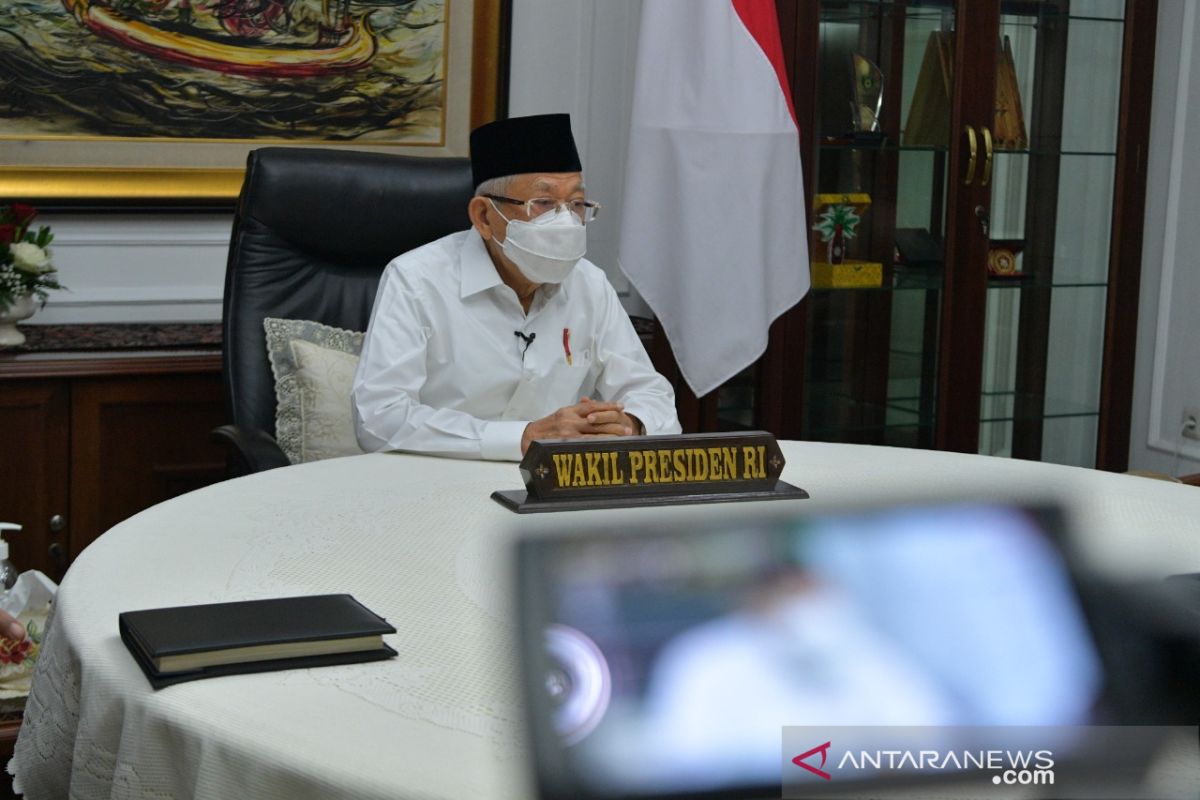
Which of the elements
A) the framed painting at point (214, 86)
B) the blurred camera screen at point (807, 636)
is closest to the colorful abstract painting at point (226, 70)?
the framed painting at point (214, 86)

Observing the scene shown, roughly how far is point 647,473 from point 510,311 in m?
0.82

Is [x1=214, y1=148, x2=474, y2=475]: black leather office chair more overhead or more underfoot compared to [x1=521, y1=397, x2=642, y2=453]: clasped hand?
more overhead

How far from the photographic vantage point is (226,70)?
10.5ft

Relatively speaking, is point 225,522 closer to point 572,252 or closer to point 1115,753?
point 572,252

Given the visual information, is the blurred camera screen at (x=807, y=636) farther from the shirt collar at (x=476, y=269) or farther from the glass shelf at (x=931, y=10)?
the glass shelf at (x=931, y=10)

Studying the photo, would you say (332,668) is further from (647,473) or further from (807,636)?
(807,636)

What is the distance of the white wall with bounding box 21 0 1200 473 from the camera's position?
10.5 ft

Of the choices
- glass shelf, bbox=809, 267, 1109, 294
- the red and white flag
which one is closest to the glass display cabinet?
glass shelf, bbox=809, 267, 1109, 294

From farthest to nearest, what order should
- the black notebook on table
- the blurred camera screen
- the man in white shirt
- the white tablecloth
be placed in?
the man in white shirt → the black notebook on table → the white tablecloth → the blurred camera screen

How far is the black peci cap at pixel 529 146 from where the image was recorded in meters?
2.35

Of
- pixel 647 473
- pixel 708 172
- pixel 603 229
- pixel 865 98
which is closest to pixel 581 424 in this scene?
pixel 647 473

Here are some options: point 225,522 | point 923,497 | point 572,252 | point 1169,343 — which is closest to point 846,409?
point 1169,343

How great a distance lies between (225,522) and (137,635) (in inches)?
18.0

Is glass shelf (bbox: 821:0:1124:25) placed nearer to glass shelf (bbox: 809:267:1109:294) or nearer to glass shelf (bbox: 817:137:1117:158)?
glass shelf (bbox: 817:137:1117:158)
